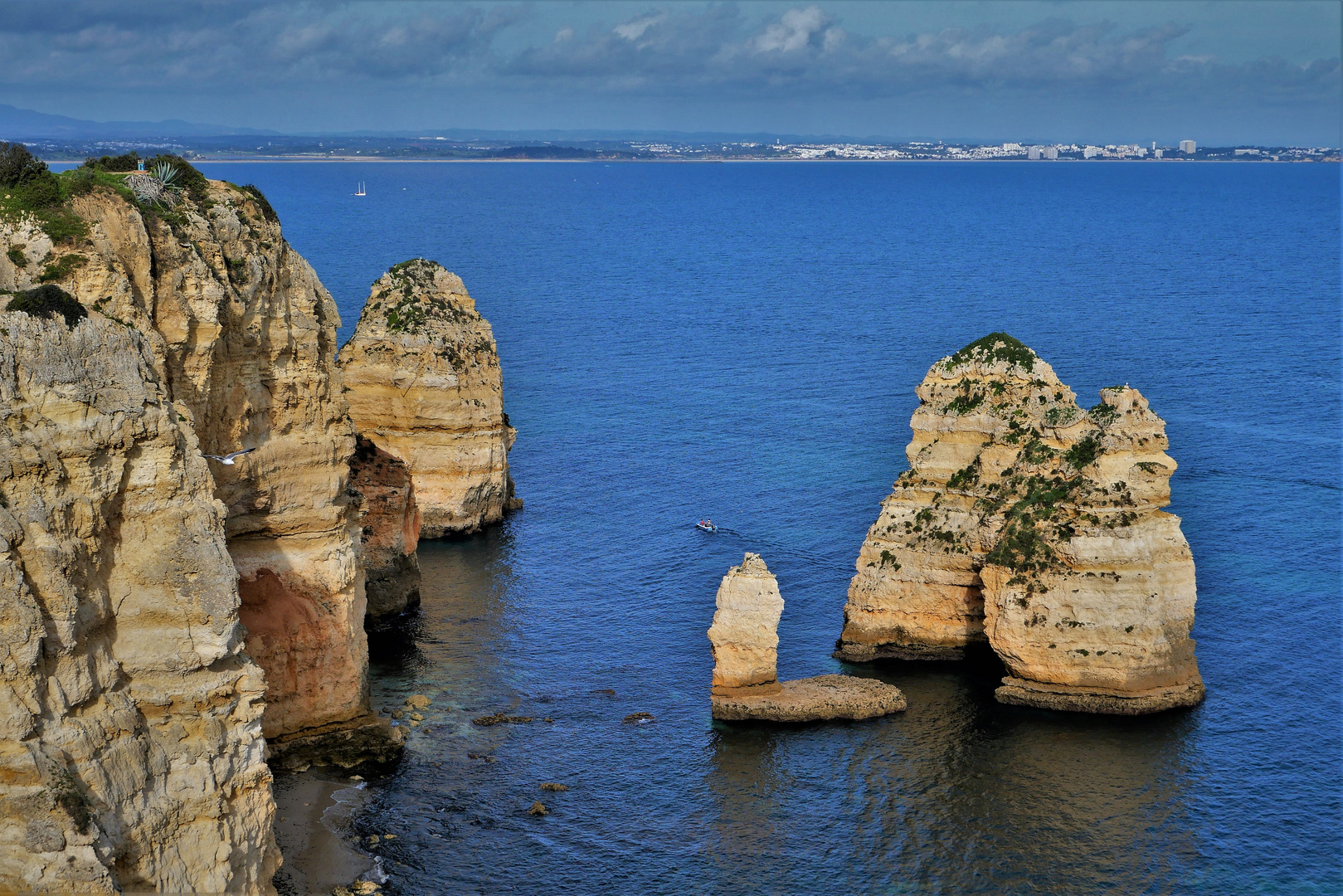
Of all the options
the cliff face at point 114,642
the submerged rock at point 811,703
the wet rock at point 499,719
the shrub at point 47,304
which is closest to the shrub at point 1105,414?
the submerged rock at point 811,703

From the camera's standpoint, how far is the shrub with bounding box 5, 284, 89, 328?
28000 millimetres

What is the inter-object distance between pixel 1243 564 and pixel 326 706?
157 ft

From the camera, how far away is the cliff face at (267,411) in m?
37.6

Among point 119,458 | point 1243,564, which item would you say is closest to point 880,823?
point 119,458

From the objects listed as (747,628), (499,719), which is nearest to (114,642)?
(499,719)

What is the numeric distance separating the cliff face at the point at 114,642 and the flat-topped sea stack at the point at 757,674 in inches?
998

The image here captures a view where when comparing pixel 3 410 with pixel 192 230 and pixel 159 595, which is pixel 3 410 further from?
pixel 192 230

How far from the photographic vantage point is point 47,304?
2830 cm

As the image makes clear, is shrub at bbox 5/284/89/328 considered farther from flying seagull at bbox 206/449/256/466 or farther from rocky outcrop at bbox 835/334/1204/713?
rocky outcrop at bbox 835/334/1204/713

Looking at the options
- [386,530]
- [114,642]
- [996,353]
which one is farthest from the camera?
[386,530]

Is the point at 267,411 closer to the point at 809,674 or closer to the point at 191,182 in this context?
the point at 191,182

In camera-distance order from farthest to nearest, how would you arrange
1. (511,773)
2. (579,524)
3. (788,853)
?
(579,524) < (511,773) < (788,853)

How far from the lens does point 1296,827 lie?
4669 cm

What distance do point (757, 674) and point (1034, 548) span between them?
41.0 ft
